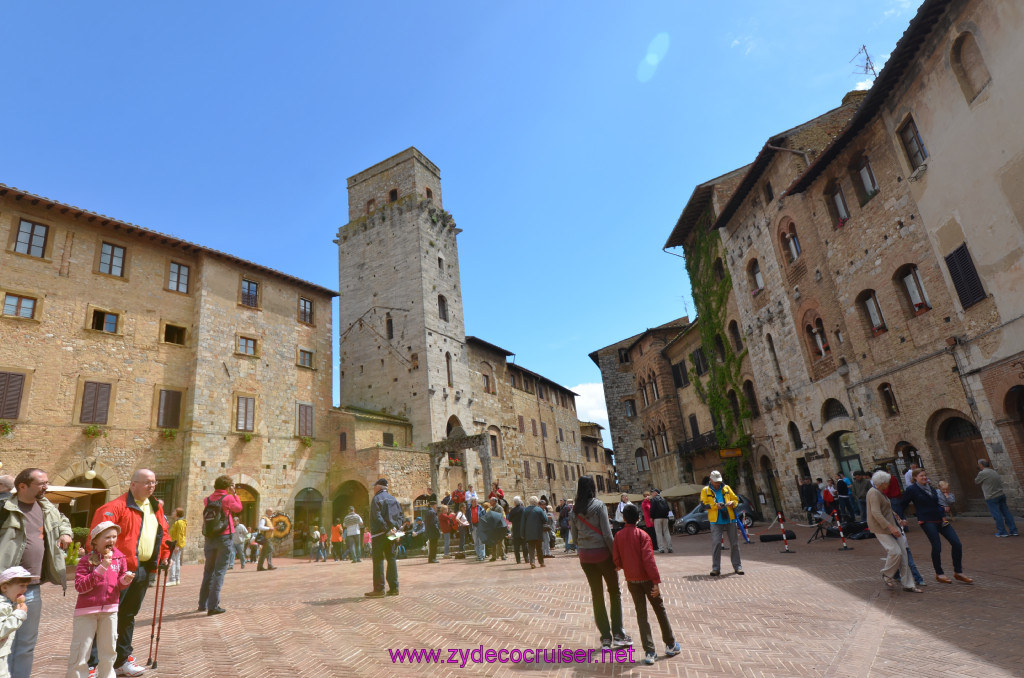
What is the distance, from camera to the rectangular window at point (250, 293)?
24109 mm

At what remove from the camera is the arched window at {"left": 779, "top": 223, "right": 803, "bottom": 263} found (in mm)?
19953

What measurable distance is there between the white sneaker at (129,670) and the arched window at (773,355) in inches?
875

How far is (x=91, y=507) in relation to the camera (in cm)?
1819

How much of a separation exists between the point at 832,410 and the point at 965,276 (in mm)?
7077

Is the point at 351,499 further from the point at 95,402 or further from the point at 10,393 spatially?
the point at 10,393

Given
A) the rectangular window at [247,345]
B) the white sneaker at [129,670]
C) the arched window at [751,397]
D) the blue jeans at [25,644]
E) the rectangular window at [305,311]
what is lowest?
the white sneaker at [129,670]

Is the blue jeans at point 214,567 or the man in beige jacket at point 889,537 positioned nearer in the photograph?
the man in beige jacket at point 889,537

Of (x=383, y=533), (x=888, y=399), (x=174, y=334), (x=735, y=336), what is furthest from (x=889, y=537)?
(x=174, y=334)

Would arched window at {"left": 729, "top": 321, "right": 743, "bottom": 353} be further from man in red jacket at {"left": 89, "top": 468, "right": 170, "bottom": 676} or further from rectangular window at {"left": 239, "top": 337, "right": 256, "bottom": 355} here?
man in red jacket at {"left": 89, "top": 468, "right": 170, "bottom": 676}

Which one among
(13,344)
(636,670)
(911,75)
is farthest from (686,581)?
(13,344)

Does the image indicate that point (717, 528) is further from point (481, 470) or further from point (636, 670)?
point (481, 470)

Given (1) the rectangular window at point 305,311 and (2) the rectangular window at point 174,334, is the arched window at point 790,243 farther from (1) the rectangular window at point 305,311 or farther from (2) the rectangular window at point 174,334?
(2) the rectangular window at point 174,334

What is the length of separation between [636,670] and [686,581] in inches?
195

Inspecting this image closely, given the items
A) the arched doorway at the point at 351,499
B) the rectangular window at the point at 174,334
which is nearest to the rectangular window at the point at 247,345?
the rectangular window at the point at 174,334
